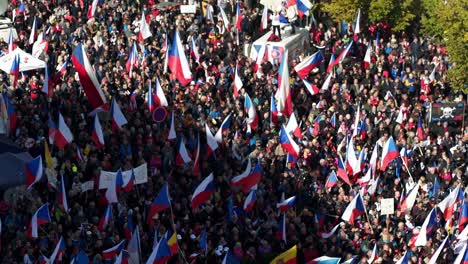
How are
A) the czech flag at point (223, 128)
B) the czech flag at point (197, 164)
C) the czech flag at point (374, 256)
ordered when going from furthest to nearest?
the czech flag at point (223, 128) → the czech flag at point (197, 164) → the czech flag at point (374, 256)

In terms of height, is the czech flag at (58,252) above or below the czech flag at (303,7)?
above

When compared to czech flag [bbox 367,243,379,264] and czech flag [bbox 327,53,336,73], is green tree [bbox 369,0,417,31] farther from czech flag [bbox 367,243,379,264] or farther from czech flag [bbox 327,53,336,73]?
czech flag [bbox 367,243,379,264]

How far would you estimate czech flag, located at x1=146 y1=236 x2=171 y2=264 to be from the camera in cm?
3183

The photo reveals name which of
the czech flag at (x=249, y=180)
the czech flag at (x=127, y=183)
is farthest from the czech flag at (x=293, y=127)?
the czech flag at (x=127, y=183)

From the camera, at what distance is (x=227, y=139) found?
40250 mm

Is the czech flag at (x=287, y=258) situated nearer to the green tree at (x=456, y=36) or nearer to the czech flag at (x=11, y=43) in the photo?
the czech flag at (x=11, y=43)

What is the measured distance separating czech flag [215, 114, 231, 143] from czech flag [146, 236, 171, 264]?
8.13 m

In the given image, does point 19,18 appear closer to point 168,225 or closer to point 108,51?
point 108,51

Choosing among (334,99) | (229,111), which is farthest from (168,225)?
(334,99)

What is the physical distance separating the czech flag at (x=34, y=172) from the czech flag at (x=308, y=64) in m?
11.6

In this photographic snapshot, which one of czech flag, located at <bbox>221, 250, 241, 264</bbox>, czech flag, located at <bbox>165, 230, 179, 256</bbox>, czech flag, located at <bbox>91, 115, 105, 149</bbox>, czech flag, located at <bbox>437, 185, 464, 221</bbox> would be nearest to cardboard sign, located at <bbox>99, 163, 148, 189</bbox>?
czech flag, located at <bbox>91, 115, 105, 149</bbox>

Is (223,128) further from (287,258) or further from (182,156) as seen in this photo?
(287,258)

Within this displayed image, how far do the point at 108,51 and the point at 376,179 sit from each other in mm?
10880

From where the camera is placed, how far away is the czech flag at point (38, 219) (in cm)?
3281
